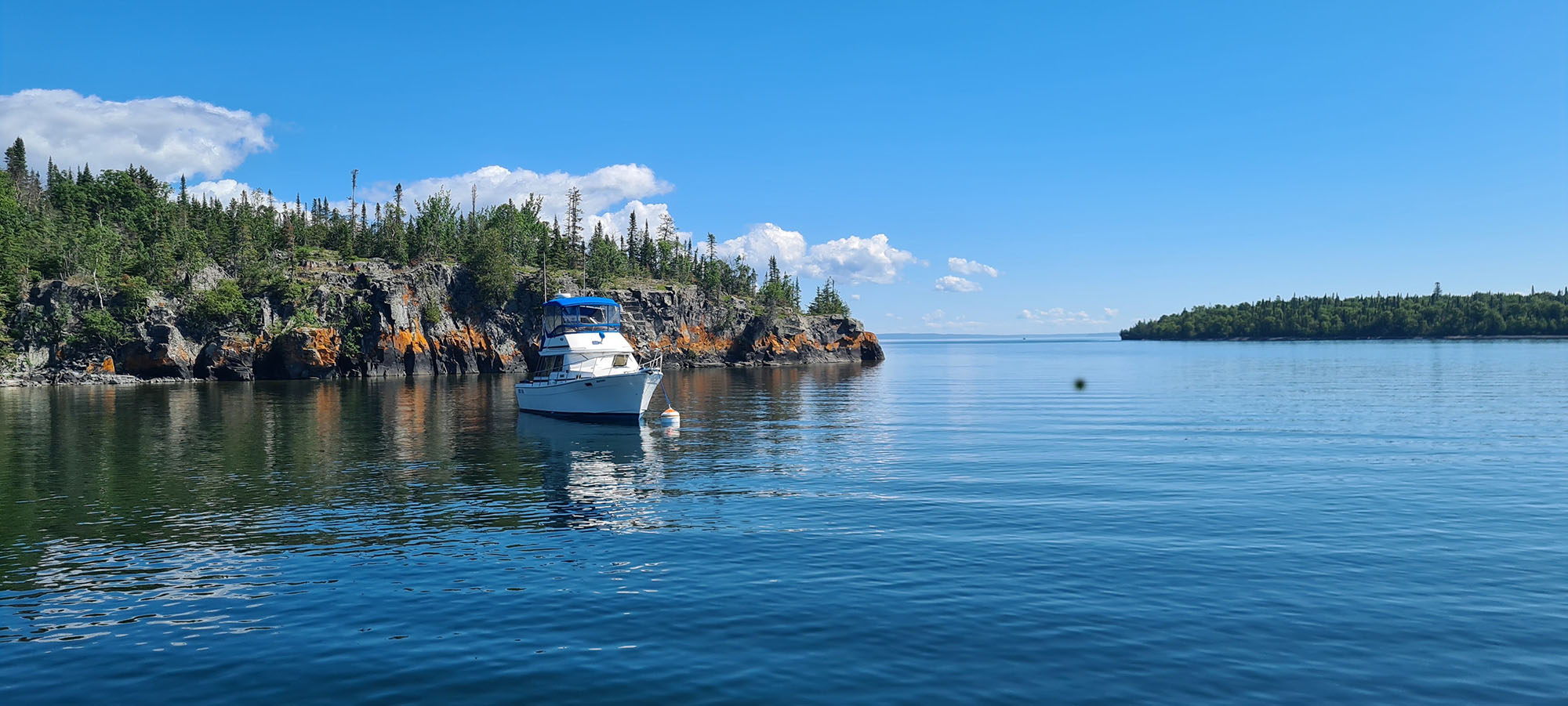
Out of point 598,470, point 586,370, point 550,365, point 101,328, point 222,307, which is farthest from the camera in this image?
point 222,307

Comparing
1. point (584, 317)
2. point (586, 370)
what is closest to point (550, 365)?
point (586, 370)

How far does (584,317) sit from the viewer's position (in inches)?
2211

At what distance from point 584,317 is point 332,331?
247ft

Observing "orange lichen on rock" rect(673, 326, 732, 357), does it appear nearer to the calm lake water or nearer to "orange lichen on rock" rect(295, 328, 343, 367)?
"orange lichen on rock" rect(295, 328, 343, 367)

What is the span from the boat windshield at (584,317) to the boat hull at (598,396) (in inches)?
176

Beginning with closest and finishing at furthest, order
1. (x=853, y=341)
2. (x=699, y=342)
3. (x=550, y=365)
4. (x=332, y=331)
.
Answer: (x=550, y=365)
(x=332, y=331)
(x=699, y=342)
(x=853, y=341)

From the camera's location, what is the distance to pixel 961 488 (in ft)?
91.5

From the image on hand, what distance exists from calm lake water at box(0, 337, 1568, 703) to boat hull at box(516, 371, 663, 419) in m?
7.41

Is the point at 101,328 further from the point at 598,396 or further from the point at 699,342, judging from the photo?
the point at 699,342

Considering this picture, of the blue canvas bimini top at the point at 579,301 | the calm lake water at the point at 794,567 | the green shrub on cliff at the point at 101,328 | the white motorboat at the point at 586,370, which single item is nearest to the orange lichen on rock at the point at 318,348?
the green shrub on cliff at the point at 101,328

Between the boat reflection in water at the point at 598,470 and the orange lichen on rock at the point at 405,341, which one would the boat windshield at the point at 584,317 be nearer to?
the boat reflection in water at the point at 598,470

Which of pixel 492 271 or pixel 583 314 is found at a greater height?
pixel 492 271

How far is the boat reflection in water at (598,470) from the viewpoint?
24.7 m

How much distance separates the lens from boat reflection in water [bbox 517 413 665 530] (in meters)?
24.7
